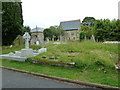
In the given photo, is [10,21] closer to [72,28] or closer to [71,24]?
[72,28]

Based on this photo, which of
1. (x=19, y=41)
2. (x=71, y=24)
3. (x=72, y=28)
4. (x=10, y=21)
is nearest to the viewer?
(x=10, y=21)

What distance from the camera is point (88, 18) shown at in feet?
158

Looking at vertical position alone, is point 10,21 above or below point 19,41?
above

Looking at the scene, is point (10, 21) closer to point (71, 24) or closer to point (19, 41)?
point (19, 41)

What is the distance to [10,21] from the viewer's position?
51.3ft

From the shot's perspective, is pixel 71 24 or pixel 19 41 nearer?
pixel 19 41

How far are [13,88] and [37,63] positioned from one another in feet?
12.1

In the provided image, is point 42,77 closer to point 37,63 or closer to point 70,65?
point 70,65

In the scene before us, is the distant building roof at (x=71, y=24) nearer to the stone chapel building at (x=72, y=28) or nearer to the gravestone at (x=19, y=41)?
the stone chapel building at (x=72, y=28)

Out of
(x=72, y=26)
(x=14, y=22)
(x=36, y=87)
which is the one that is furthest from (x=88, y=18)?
(x=36, y=87)

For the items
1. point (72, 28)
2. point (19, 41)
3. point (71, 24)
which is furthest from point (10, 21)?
point (71, 24)

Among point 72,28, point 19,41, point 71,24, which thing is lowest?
point 19,41

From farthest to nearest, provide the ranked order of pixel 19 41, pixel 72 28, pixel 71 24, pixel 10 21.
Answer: pixel 71 24, pixel 72 28, pixel 19 41, pixel 10 21

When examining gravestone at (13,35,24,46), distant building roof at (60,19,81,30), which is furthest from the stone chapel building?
gravestone at (13,35,24,46)
